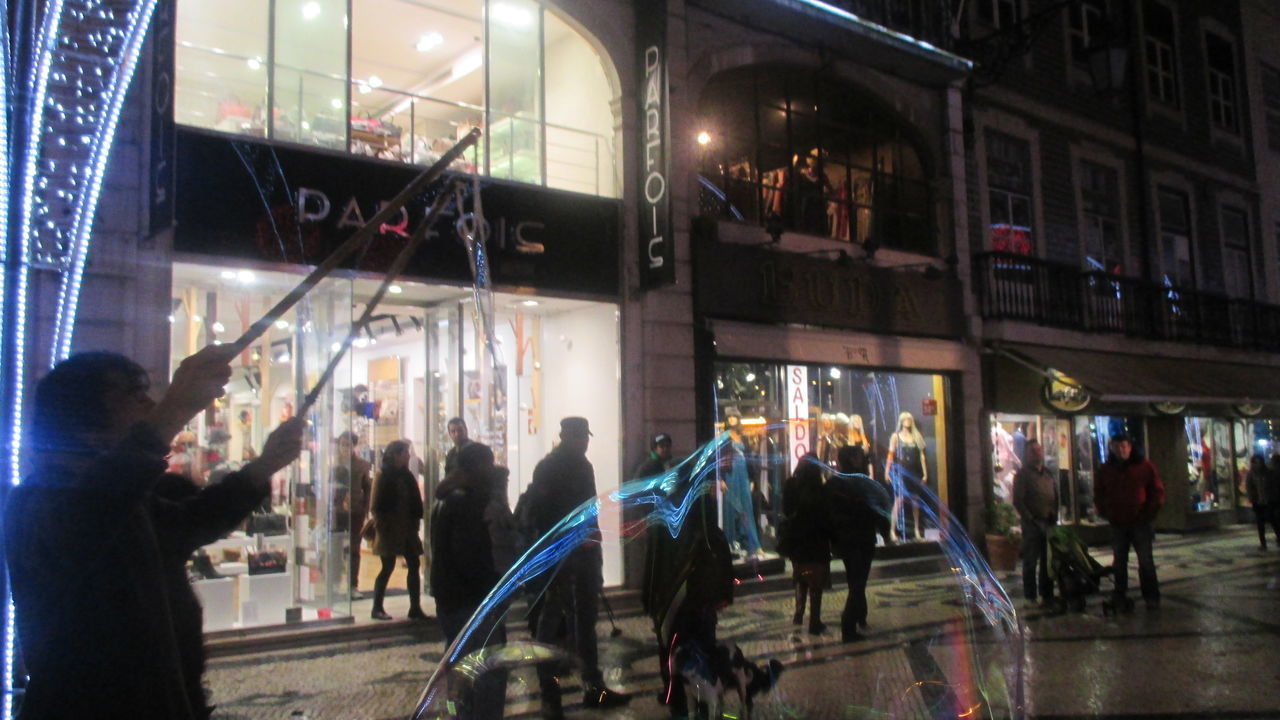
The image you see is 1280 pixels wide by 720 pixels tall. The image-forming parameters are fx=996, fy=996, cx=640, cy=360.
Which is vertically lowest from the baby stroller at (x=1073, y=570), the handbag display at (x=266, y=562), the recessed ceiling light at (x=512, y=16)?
the baby stroller at (x=1073, y=570)

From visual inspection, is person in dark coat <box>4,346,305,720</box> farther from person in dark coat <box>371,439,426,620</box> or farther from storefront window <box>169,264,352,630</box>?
person in dark coat <box>371,439,426,620</box>

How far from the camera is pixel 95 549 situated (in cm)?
226

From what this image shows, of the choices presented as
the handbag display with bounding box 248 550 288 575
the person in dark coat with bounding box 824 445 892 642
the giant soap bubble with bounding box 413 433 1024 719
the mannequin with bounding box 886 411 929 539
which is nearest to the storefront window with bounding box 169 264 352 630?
the handbag display with bounding box 248 550 288 575

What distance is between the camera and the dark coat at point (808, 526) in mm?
9141

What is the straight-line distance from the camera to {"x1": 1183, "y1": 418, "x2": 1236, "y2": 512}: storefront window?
21.6m

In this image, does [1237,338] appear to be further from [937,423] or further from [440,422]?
[440,422]

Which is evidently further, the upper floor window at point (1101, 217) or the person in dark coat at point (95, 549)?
the upper floor window at point (1101, 217)

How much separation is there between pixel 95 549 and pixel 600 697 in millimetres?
4743

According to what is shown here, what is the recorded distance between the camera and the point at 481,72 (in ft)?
39.8

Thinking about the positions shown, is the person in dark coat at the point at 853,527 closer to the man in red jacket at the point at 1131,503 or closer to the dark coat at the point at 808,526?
the dark coat at the point at 808,526

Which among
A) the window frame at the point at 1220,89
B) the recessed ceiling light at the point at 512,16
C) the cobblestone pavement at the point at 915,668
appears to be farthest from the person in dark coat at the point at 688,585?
the window frame at the point at 1220,89

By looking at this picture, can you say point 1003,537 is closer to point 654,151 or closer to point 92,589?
point 654,151

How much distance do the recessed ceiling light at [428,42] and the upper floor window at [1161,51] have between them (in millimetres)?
16987

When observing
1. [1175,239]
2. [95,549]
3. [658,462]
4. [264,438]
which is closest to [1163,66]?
[1175,239]
